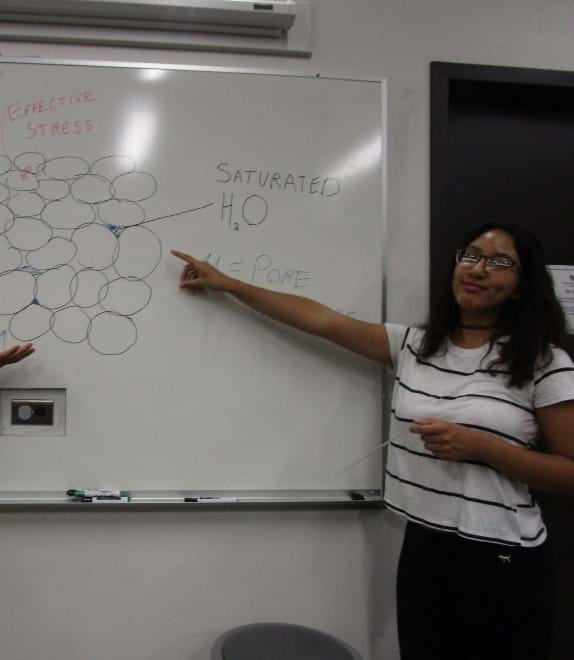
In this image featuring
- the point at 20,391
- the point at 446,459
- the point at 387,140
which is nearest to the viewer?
the point at 446,459

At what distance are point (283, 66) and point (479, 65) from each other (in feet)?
1.97

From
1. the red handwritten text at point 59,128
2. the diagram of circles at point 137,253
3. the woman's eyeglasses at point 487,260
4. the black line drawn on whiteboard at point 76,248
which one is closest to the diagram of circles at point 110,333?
the black line drawn on whiteboard at point 76,248

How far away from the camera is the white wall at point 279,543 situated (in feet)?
4.72

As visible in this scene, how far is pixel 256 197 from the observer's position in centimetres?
147

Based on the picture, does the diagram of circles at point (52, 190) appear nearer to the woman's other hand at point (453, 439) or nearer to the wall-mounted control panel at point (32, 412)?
the wall-mounted control panel at point (32, 412)

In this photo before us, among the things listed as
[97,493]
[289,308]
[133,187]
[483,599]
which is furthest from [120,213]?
[483,599]

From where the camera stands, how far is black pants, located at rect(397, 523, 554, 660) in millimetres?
1117

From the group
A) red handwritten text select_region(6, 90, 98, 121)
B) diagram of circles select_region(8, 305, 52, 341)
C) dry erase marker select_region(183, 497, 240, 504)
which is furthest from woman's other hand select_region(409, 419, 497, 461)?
red handwritten text select_region(6, 90, 98, 121)

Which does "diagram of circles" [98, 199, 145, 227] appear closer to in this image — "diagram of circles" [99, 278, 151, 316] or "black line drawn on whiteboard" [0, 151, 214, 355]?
"black line drawn on whiteboard" [0, 151, 214, 355]

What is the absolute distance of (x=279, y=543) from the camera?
1.49 metres

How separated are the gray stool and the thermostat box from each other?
2.31 feet

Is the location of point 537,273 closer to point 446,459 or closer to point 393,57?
point 446,459

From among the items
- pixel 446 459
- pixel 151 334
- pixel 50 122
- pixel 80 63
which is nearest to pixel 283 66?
pixel 80 63

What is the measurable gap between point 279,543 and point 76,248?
3.36 feet
